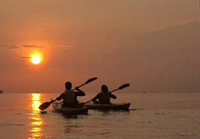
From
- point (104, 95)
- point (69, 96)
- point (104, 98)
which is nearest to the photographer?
point (69, 96)

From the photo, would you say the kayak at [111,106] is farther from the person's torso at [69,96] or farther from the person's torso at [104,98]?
the person's torso at [69,96]

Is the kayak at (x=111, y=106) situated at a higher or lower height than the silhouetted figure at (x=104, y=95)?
lower

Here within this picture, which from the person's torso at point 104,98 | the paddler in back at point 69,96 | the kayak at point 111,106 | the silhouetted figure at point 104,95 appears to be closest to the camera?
the paddler in back at point 69,96

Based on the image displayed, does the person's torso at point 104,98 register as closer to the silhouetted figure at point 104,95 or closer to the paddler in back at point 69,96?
the silhouetted figure at point 104,95

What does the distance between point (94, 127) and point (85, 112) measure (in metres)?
7.68

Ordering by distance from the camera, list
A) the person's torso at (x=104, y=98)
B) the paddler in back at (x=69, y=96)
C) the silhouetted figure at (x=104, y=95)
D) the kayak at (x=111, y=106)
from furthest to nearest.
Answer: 1. the kayak at (x=111, y=106)
2. the person's torso at (x=104, y=98)
3. the silhouetted figure at (x=104, y=95)
4. the paddler in back at (x=69, y=96)

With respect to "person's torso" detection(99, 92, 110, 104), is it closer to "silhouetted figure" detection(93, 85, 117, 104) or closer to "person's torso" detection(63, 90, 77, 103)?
"silhouetted figure" detection(93, 85, 117, 104)

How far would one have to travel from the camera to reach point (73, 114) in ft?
108

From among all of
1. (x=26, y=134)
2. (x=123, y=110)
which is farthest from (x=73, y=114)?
(x=26, y=134)

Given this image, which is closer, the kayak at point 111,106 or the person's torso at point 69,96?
the person's torso at point 69,96

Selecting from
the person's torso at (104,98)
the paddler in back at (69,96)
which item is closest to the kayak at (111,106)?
the person's torso at (104,98)

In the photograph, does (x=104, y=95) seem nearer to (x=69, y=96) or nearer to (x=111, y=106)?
(x=111, y=106)

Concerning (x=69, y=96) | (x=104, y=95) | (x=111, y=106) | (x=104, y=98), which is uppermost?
(x=104, y=95)

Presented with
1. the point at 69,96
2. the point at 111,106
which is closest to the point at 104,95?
the point at 111,106
